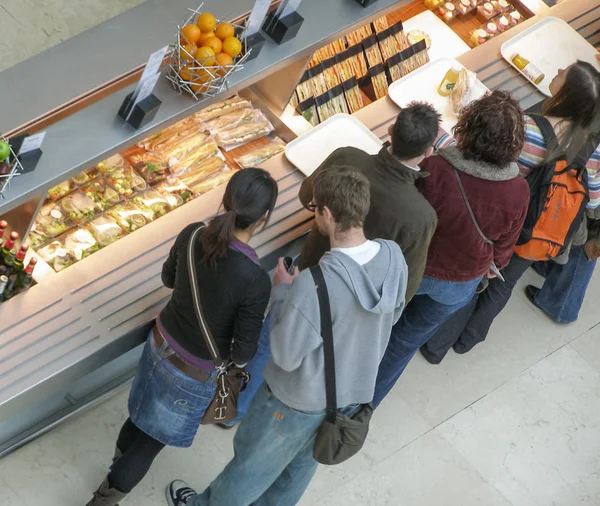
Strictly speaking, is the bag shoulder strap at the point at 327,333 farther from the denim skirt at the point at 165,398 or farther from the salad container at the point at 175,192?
the salad container at the point at 175,192

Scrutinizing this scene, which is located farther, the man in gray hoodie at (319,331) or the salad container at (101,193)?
the salad container at (101,193)

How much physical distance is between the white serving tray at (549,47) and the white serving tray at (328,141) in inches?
39.9

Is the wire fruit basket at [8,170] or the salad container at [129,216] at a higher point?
the wire fruit basket at [8,170]

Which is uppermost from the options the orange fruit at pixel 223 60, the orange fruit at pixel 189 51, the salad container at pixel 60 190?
the orange fruit at pixel 189 51

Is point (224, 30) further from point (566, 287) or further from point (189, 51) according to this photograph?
point (566, 287)

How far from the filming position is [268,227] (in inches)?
165

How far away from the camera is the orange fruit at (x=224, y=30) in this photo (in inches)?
137

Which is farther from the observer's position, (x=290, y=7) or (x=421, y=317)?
(x=421, y=317)

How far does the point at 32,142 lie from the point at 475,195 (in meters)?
1.69

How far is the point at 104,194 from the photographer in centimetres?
410

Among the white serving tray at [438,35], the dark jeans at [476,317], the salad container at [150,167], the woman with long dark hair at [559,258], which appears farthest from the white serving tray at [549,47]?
the salad container at [150,167]

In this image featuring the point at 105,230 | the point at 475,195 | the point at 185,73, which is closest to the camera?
the point at 185,73

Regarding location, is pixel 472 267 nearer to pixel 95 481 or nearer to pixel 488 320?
pixel 488 320

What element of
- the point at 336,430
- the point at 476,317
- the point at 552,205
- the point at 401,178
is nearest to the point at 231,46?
the point at 401,178
